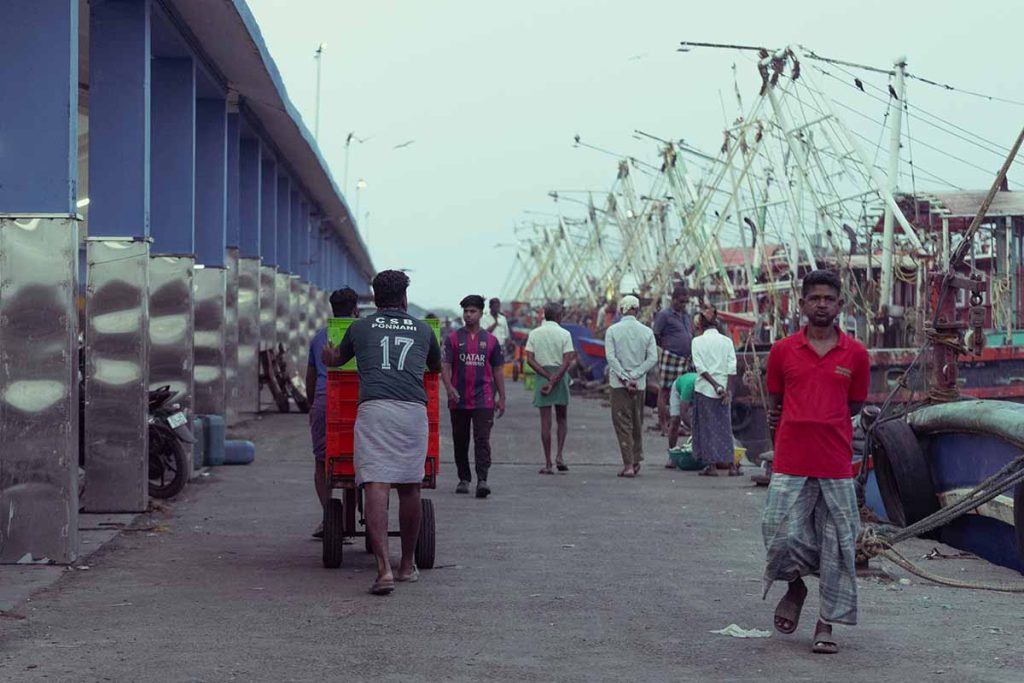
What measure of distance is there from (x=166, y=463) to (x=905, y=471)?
6.38m

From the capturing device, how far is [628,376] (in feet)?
55.5

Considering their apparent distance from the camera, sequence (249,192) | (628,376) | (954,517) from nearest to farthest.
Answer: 1. (954,517)
2. (628,376)
3. (249,192)

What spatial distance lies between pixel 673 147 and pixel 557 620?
50431 mm

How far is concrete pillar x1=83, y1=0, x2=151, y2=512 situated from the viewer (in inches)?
510

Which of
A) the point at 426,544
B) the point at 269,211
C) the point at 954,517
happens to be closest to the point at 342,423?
the point at 426,544

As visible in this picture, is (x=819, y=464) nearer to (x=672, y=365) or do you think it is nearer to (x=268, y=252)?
(x=672, y=365)

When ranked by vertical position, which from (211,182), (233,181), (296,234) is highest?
(296,234)

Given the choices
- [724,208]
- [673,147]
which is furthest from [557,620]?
[673,147]

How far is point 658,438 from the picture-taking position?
75.3 ft

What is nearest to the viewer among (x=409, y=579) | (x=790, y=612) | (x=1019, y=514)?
(x=790, y=612)

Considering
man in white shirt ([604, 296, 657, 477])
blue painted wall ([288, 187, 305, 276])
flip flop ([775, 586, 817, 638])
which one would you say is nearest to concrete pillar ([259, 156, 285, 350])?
blue painted wall ([288, 187, 305, 276])

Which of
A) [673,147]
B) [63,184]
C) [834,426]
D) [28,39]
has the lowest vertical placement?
[834,426]

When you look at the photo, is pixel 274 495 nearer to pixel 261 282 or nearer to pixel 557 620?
pixel 557 620

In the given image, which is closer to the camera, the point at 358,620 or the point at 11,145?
the point at 358,620
